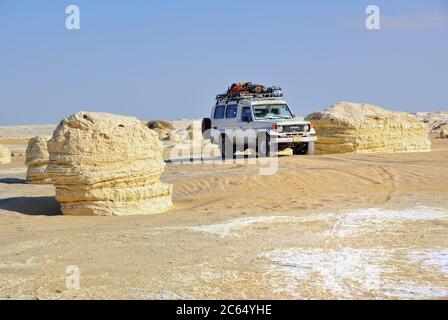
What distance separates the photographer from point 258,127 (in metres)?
21.0

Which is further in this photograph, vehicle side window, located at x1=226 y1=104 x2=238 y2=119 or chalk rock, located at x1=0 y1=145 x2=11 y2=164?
chalk rock, located at x1=0 y1=145 x2=11 y2=164

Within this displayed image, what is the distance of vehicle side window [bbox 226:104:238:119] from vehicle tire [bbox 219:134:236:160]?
72cm

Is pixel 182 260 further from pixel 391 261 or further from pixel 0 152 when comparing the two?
pixel 0 152

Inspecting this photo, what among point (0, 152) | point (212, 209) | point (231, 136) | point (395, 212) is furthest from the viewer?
point (0, 152)

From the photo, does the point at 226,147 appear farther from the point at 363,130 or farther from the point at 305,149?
the point at 363,130

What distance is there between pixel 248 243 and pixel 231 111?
1467 cm

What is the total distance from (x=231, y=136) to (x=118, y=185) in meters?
11.2

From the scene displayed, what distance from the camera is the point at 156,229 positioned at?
9.37m

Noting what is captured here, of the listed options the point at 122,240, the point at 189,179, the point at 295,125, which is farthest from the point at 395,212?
the point at 295,125

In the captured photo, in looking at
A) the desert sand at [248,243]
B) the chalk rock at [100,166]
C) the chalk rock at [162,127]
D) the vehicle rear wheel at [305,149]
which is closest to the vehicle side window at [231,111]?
the vehicle rear wheel at [305,149]

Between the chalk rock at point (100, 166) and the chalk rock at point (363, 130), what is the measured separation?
1134 centimetres

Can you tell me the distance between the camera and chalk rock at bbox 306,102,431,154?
70.2 feet

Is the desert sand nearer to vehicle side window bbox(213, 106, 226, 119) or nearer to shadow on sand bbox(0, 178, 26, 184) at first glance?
shadow on sand bbox(0, 178, 26, 184)

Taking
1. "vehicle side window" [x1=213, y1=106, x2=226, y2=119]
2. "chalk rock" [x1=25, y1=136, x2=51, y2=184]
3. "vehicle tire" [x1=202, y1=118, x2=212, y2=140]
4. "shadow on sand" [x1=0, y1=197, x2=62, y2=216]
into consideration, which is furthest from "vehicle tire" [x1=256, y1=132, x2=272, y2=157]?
"shadow on sand" [x1=0, y1=197, x2=62, y2=216]
